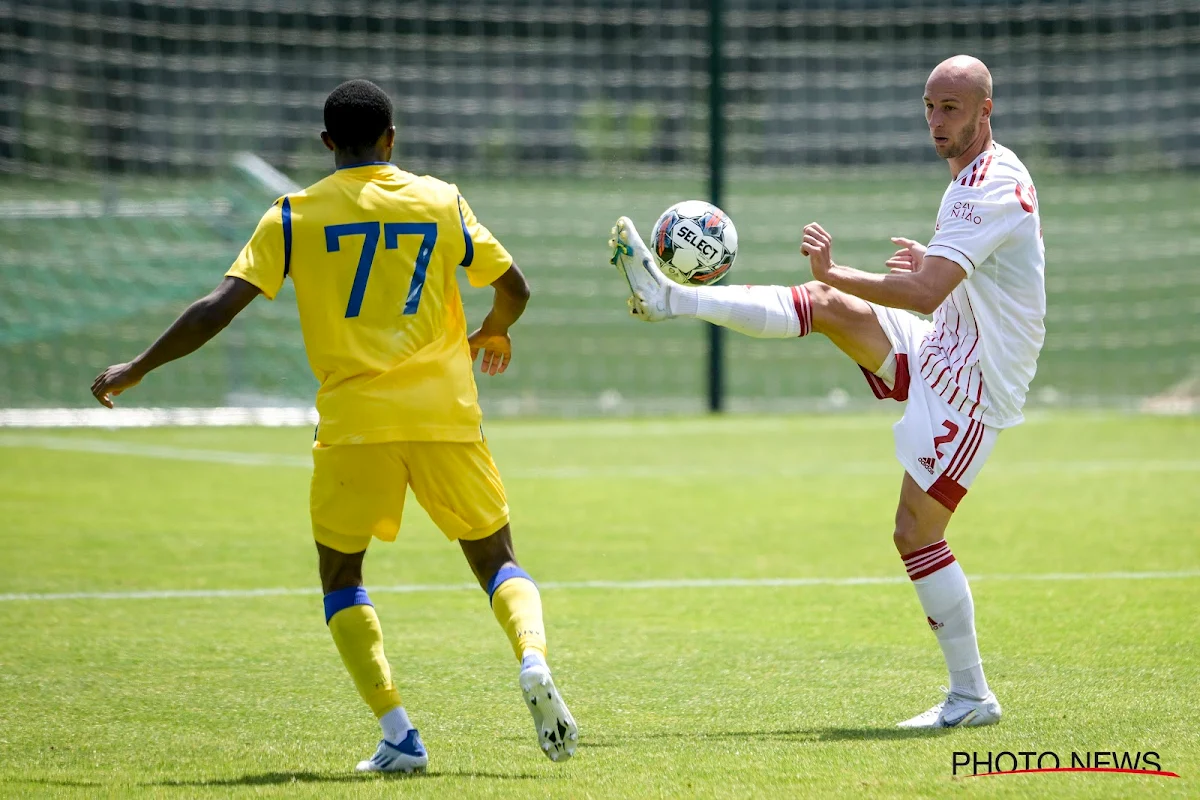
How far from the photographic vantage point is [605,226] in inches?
764

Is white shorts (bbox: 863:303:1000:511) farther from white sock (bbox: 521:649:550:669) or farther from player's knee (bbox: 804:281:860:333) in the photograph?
white sock (bbox: 521:649:550:669)

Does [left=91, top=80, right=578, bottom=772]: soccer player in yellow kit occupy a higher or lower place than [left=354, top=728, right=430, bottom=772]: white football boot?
higher

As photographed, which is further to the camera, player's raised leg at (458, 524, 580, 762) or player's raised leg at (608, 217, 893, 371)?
player's raised leg at (608, 217, 893, 371)

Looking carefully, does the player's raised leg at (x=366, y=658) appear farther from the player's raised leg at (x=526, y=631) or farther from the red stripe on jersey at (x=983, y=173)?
the red stripe on jersey at (x=983, y=173)

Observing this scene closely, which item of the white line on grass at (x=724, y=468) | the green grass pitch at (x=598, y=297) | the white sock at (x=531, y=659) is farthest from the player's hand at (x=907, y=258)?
the green grass pitch at (x=598, y=297)

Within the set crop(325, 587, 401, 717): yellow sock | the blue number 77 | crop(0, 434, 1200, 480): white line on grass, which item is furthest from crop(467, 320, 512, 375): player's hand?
crop(0, 434, 1200, 480): white line on grass

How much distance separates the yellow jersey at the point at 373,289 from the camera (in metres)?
4.18

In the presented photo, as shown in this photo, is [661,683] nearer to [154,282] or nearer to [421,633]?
[421,633]

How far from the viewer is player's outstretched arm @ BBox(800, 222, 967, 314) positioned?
462 centimetres

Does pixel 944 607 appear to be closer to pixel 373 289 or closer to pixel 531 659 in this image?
pixel 531 659

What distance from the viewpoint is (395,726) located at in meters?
4.22

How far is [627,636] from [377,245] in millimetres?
2474

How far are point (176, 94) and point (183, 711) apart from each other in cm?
1374

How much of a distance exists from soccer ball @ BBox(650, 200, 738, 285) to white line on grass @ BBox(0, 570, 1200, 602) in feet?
6.95
